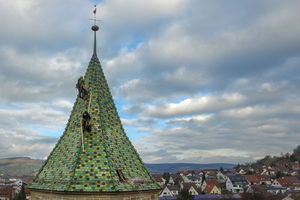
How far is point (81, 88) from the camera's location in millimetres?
9828

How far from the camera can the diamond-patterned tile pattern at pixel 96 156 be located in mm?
8680

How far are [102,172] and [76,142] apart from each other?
1.05 m

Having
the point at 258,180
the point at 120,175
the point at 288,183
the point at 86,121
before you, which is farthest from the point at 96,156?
the point at 258,180

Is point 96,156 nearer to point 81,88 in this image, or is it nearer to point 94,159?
point 94,159

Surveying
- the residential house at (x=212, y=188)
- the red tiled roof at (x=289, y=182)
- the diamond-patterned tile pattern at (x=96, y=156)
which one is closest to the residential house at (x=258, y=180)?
the red tiled roof at (x=289, y=182)

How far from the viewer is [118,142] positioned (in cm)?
970

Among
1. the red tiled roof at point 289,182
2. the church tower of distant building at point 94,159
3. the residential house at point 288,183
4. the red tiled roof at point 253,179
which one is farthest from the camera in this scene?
the red tiled roof at point 253,179

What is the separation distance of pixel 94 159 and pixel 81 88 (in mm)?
1834

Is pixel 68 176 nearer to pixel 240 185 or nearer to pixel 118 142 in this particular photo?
pixel 118 142

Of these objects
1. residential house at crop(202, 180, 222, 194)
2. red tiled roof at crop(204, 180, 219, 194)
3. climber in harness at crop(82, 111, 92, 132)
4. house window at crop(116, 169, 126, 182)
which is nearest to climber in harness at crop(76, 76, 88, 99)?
climber in harness at crop(82, 111, 92, 132)

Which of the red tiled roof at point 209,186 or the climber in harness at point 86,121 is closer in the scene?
the climber in harness at point 86,121

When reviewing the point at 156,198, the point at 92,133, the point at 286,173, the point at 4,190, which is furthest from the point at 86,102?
the point at 286,173

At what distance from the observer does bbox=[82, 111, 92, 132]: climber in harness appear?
366 inches

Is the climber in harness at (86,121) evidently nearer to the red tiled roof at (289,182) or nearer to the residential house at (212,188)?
the residential house at (212,188)
